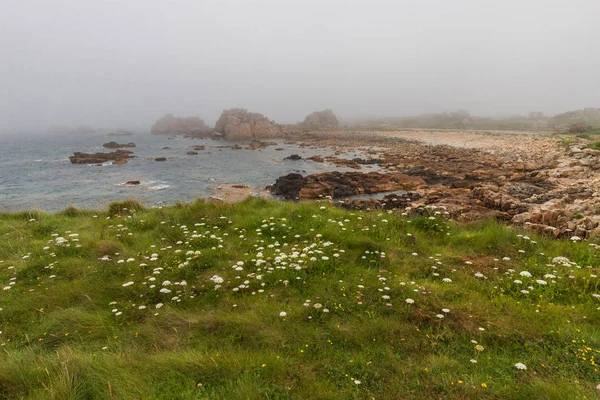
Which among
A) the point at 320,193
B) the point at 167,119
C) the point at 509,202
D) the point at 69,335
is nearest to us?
the point at 69,335

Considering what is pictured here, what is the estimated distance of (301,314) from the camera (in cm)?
553

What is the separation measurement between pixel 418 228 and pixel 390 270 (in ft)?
10.5

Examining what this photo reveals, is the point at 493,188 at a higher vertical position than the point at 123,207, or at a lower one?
lower

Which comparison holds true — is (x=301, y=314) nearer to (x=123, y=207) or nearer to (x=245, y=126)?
(x=123, y=207)

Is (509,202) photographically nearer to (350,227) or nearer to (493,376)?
(350,227)

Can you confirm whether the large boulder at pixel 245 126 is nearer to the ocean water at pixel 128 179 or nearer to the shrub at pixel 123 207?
the ocean water at pixel 128 179

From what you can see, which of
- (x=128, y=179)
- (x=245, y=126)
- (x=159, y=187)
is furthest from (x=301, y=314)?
(x=245, y=126)

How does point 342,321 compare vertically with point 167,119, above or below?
below

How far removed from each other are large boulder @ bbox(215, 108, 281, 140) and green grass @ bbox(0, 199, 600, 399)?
327 ft

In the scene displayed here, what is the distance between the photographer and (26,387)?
149 inches

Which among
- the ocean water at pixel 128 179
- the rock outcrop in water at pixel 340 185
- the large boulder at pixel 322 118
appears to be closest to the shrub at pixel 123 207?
the ocean water at pixel 128 179

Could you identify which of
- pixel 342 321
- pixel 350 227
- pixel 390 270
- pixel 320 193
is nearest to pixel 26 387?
pixel 342 321

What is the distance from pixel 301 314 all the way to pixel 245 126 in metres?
106

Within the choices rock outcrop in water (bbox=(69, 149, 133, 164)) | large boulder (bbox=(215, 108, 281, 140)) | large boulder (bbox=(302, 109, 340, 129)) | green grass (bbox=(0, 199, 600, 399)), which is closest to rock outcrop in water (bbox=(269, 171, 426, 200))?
green grass (bbox=(0, 199, 600, 399))
